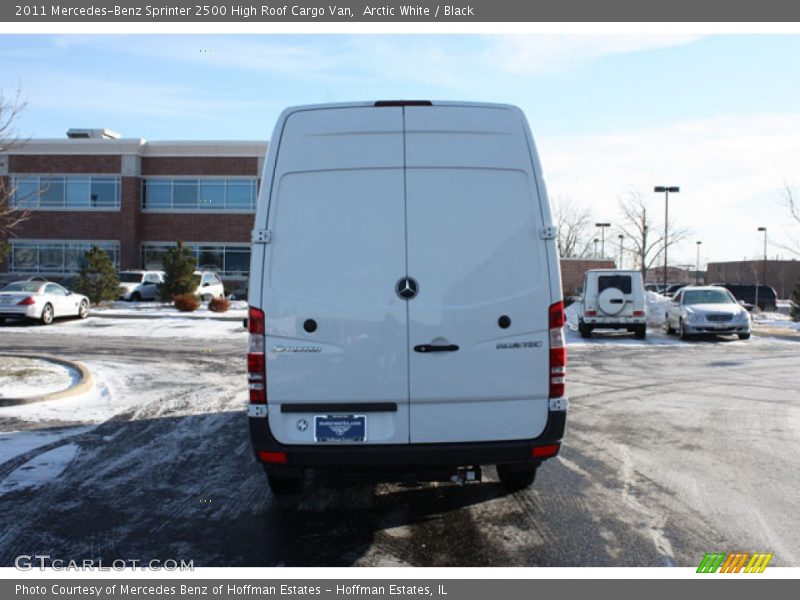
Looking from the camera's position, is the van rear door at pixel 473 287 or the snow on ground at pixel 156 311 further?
the snow on ground at pixel 156 311

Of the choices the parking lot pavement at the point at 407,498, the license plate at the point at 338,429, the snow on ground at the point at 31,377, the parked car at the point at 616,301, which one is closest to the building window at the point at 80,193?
the parked car at the point at 616,301

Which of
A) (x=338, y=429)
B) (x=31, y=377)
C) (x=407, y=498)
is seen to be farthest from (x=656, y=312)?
(x=338, y=429)

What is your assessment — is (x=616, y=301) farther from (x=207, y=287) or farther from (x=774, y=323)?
(x=207, y=287)

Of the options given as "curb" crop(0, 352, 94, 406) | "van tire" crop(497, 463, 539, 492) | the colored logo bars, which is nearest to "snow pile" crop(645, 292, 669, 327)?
"curb" crop(0, 352, 94, 406)

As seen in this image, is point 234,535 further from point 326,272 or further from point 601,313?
point 601,313

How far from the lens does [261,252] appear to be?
432cm

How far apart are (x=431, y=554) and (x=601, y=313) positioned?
1689 cm

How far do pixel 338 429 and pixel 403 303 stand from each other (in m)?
0.90

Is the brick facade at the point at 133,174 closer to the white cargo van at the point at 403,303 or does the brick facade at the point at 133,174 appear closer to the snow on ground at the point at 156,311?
the snow on ground at the point at 156,311

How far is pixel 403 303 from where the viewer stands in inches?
169

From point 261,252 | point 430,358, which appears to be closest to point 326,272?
point 261,252

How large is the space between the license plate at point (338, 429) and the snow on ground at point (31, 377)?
20.6ft

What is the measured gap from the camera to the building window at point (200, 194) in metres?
43.3

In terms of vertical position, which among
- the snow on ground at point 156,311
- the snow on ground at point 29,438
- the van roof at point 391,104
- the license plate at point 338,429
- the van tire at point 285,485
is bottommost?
the snow on ground at point 29,438
